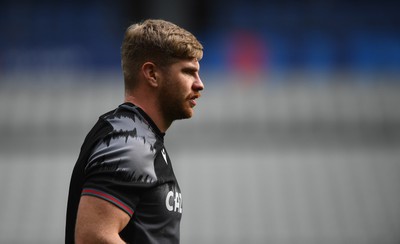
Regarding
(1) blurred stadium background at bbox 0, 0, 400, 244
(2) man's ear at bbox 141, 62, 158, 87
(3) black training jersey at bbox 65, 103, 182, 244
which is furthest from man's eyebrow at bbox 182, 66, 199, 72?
(1) blurred stadium background at bbox 0, 0, 400, 244

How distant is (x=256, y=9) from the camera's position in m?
13.5

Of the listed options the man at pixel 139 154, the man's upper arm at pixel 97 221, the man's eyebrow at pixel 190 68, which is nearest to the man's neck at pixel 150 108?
the man at pixel 139 154

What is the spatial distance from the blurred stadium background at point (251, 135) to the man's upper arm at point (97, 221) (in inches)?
282

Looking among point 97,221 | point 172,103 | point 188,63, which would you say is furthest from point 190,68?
point 97,221

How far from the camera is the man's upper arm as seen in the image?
207 centimetres

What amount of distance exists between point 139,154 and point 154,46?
415 mm

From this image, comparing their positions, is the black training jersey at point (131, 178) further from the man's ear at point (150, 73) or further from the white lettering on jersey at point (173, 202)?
the man's ear at point (150, 73)

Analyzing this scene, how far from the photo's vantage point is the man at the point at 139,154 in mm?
2100

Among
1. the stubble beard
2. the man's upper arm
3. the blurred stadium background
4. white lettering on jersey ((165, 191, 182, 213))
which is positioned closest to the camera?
the man's upper arm

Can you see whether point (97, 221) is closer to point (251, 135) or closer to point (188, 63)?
point (188, 63)

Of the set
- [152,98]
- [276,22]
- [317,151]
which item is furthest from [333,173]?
[152,98]

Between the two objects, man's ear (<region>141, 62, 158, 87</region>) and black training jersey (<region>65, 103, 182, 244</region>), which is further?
man's ear (<region>141, 62, 158, 87</region>)

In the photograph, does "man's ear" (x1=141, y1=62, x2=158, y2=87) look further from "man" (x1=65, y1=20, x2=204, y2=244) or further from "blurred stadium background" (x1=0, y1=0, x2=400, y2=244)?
"blurred stadium background" (x1=0, y1=0, x2=400, y2=244)

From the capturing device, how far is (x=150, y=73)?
2385mm
